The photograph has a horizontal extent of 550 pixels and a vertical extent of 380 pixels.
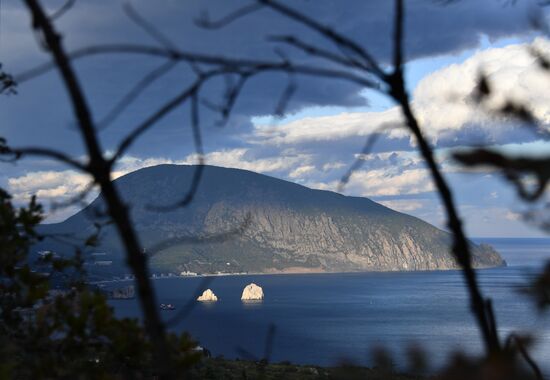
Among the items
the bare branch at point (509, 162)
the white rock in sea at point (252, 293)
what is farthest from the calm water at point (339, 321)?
the bare branch at point (509, 162)

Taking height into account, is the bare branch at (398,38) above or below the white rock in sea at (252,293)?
below

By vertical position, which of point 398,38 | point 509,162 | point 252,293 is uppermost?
point 252,293

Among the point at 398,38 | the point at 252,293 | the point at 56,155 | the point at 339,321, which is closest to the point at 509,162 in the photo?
the point at 398,38

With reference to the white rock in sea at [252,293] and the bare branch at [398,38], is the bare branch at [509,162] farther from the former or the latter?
the white rock in sea at [252,293]

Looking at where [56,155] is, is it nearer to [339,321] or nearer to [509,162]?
[509,162]

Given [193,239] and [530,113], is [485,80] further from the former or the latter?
[193,239]

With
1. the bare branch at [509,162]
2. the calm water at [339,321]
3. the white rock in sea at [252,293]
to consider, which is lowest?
the bare branch at [509,162]

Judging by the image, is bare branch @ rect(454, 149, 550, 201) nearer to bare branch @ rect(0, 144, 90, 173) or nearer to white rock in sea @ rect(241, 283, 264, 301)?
bare branch @ rect(0, 144, 90, 173)

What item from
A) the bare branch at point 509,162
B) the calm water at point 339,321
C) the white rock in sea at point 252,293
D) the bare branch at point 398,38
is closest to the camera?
the bare branch at point 509,162

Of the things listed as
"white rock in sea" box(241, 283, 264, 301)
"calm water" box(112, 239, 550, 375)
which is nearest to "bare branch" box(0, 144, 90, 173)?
"calm water" box(112, 239, 550, 375)

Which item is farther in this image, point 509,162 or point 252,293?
point 252,293

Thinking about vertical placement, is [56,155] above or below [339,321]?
below
